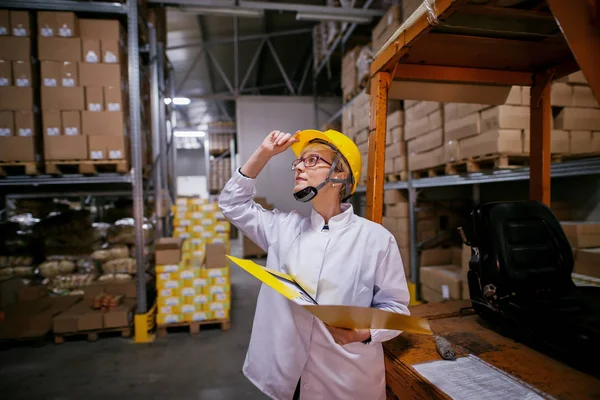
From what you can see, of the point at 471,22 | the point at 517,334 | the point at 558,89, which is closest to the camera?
the point at 471,22

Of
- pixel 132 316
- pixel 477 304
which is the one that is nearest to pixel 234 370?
pixel 132 316

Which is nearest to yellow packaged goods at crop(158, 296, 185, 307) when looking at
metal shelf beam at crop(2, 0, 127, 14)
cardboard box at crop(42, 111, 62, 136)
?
cardboard box at crop(42, 111, 62, 136)

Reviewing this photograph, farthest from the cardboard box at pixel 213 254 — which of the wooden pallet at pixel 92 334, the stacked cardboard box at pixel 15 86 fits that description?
the stacked cardboard box at pixel 15 86

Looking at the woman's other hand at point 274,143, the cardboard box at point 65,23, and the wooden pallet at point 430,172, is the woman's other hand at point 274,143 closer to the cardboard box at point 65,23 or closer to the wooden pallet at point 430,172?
the wooden pallet at point 430,172

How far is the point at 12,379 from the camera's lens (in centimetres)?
365

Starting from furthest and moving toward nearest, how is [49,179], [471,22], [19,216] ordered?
[19,216] → [49,179] → [471,22]

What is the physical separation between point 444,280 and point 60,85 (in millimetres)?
5934

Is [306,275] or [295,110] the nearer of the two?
[306,275]

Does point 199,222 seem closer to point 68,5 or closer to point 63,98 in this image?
point 63,98

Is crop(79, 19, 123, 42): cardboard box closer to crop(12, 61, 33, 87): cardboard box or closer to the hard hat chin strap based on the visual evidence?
crop(12, 61, 33, 87): cardboard box

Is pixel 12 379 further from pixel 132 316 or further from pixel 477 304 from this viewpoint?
pixel 477 304

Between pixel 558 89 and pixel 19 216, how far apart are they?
8387mm

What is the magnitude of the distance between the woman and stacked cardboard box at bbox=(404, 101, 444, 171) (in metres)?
3.24

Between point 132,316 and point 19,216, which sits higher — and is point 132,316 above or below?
below
